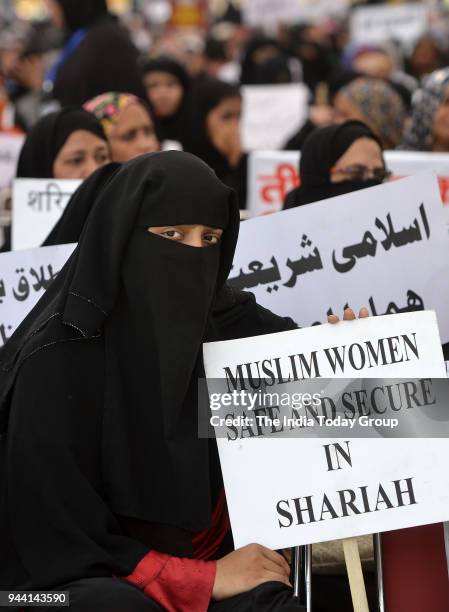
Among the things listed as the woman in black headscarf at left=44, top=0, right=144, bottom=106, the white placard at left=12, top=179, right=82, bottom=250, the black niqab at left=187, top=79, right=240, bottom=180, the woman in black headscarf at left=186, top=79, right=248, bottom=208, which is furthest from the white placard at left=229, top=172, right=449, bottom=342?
the black niqab at left=187, top=79, right=240, bottom=180

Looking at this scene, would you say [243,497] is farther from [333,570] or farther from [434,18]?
[434,18]

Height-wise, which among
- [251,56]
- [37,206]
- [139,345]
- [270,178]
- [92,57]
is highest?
[251,56]

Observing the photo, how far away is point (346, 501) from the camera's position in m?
2.84

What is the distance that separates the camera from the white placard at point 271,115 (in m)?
9.73

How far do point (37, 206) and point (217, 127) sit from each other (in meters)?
3.12

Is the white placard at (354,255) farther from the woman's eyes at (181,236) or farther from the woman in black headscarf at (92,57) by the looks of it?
the woman in black headscarf at (92,57)

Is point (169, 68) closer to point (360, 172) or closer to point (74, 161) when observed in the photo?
point (74, 161)

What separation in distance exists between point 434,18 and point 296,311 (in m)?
16.0

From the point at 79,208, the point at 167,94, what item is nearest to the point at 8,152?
the point at 167,94

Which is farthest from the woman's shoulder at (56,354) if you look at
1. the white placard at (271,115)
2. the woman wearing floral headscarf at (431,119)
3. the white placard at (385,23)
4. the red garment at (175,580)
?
the white placard at (385,23)

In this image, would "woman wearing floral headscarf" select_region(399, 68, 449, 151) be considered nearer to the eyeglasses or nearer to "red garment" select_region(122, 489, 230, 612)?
the eyeglasses

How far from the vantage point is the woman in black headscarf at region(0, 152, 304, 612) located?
276cm

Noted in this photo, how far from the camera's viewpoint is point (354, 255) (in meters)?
4.07

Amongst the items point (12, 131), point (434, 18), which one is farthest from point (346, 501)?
point (434, 18)
